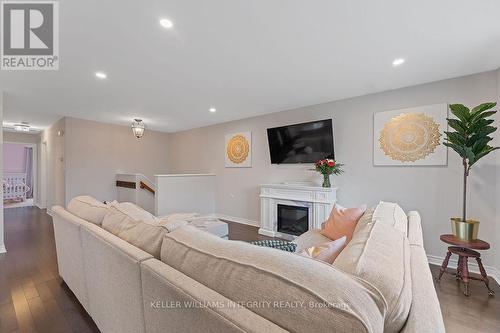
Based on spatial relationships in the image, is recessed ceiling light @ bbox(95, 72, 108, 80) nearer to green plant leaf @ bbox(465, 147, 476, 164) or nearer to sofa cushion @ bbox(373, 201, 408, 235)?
sofa cushion @ bbox(373, 201, 408, 235)

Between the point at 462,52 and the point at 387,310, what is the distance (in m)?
2.83

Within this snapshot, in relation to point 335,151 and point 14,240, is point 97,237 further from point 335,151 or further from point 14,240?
point 14,240

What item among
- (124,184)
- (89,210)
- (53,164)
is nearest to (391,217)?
(89,210)

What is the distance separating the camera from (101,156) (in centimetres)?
559

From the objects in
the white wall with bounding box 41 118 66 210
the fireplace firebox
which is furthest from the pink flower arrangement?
the white wall with bounding box 41 118 66 210

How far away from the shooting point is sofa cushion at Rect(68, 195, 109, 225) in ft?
5.96

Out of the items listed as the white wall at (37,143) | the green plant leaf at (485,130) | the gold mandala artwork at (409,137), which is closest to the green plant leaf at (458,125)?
the green plant leaf at (485,130)

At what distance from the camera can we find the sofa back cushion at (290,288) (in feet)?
1.85

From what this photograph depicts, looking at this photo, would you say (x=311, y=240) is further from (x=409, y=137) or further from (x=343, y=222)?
(x=409, y=137)

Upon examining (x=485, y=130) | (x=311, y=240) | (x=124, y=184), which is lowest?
(x=311, y=240)

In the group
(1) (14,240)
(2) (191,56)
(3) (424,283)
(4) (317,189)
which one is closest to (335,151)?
(4) (317,189)

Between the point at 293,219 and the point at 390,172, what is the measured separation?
1704 mm

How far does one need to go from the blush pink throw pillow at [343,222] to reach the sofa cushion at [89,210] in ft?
6.83

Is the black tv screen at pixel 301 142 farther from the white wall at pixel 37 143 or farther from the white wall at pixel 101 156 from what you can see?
the white wall at pixel 37 143
